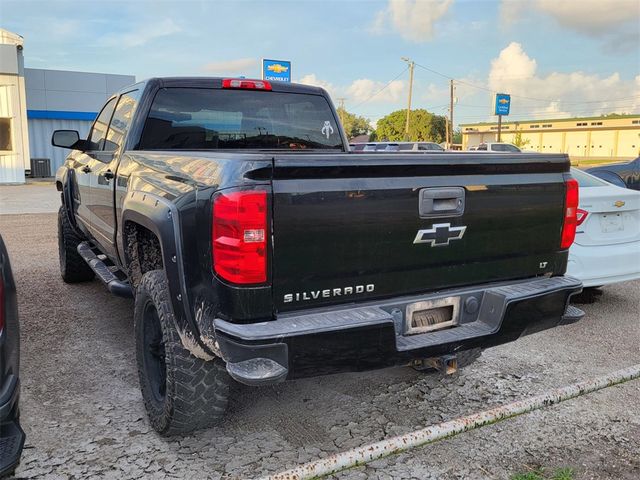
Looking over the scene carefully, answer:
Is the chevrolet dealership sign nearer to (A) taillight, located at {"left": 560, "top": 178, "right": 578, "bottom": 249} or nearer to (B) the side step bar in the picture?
(B) the side step bar

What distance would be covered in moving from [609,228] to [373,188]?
371 cm

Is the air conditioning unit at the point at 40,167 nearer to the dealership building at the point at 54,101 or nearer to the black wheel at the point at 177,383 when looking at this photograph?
the dealership building at the point at 54,101

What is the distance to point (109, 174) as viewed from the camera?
4148mm

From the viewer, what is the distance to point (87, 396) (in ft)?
12.0

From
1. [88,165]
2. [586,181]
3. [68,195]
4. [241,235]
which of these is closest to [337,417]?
[241,235]

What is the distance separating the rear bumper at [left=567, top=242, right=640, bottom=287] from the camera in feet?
17.1

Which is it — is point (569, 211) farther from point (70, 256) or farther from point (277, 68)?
point (277, 68)

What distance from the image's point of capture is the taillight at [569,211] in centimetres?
336

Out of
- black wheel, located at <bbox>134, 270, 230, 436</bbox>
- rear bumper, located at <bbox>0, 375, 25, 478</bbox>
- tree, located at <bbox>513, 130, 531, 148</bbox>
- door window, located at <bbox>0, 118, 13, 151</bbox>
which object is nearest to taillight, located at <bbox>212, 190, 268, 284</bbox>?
black wheel, located at <bbox>134, 270, 230, 436</bbox>

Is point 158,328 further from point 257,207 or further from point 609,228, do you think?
point 609,228

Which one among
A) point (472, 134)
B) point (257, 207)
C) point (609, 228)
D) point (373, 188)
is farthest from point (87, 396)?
point (472, 134)

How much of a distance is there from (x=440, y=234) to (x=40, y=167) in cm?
2764

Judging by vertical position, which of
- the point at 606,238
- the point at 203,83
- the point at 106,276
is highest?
the point at 203,83

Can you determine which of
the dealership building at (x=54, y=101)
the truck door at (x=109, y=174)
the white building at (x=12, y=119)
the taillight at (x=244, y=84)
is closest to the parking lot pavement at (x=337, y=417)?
the truck door at (x=109, y=174)
